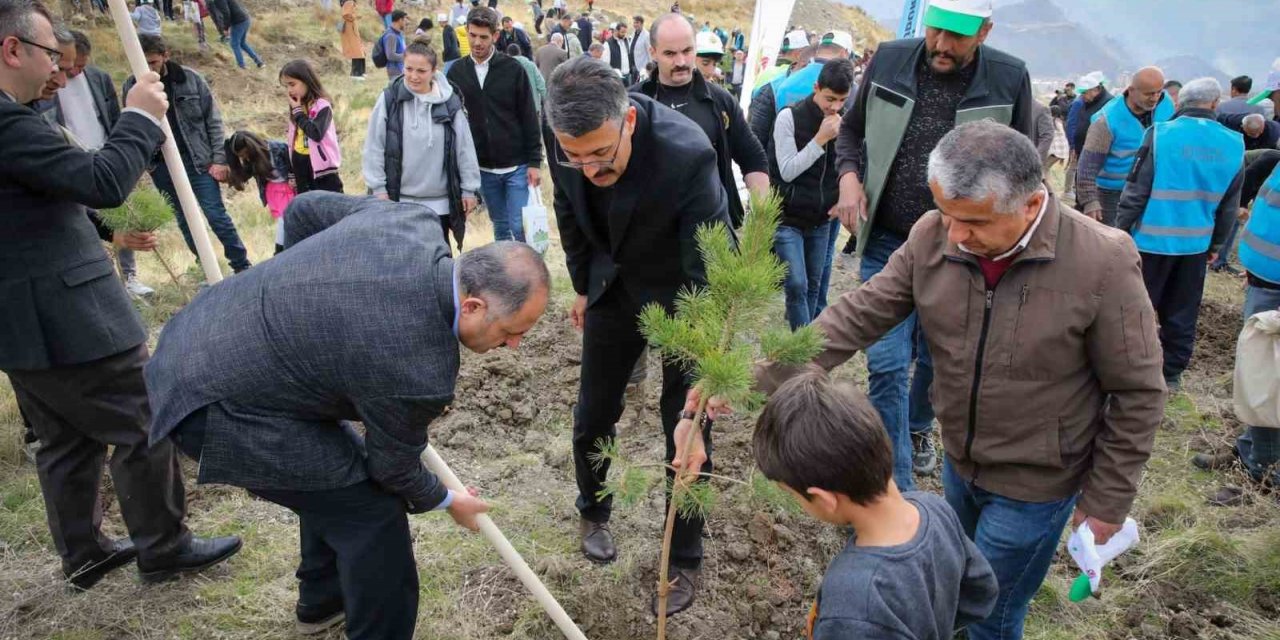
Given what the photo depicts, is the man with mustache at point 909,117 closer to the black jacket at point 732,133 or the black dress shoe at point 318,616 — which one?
the black jacket at point 732,133

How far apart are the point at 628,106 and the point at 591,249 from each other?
2.18 feet

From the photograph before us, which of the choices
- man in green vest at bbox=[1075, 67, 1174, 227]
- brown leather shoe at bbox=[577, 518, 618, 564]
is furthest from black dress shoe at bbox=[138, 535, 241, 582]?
man in green vest at bbox=[1075, 67, 1174, 227]

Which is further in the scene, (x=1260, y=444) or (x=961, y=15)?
(x=1260, y=444)

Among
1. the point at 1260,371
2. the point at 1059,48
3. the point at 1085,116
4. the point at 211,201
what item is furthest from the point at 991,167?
the point at 1059,48

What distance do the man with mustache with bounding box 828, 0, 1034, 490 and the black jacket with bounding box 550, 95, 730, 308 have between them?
99 cm

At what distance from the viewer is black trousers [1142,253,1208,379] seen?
4.46 m

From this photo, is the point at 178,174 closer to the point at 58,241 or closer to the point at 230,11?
the point at 58,241

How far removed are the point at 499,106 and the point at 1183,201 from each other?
169 inches

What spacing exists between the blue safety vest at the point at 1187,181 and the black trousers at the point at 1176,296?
0.09 m

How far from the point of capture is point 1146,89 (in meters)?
5.56

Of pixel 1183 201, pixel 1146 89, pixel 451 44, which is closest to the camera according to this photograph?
pixel 1183 201

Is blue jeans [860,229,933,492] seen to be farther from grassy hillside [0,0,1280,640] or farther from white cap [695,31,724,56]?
white cap [695,31,724,56]

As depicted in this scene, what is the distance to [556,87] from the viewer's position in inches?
80.3

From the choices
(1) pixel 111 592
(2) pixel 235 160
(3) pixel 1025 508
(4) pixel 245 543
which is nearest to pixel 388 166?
(2) pixel 235 160
